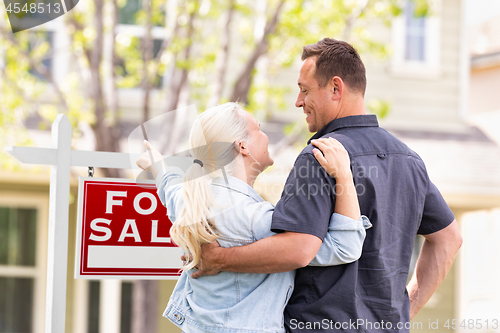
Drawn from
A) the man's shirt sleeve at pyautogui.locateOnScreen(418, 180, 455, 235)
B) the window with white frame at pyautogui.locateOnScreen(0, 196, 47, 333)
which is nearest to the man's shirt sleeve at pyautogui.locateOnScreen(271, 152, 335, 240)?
the man's shirt sleeve at pyautogui.locateOnScreen(418, 180, 455, 235)

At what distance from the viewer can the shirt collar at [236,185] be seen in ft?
6.10

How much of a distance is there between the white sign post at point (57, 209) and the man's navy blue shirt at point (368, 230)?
0.81 meters

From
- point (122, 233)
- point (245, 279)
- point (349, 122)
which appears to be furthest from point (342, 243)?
point (122, 233)

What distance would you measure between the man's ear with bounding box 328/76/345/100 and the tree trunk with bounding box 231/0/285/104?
134 inches

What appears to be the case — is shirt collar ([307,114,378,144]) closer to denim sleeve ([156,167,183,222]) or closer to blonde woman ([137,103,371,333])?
blonde woman ([137,103,371,333])

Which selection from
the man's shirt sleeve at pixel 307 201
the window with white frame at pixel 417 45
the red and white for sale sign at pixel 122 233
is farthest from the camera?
the window with white frame at pixel 417 45

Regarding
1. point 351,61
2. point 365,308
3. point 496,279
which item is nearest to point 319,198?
point 365,308

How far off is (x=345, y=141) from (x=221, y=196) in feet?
1.50

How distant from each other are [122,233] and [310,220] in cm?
109

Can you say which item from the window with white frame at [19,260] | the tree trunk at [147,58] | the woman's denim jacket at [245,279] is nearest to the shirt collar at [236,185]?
the woman's denim jacket at [245,279]

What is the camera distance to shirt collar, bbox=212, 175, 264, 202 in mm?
1860

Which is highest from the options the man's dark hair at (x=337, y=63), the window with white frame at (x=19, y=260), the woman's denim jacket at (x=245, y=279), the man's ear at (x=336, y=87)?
the man's dark hair at (x=337, y=63)

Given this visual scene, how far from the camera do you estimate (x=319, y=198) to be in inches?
67.1

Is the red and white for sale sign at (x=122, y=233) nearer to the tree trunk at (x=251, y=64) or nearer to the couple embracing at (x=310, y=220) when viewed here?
the couple embracing at (x=310, y=220)
